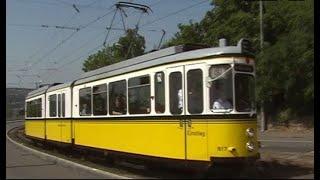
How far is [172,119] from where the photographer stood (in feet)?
46.8

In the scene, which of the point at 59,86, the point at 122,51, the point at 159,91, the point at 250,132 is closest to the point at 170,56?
the point at 159,91

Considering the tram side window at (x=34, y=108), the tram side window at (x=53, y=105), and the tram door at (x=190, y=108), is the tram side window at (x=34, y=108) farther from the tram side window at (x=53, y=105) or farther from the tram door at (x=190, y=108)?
the tram door at (x=190, y=108)

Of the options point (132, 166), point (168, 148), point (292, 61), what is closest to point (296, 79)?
point (292, 61)

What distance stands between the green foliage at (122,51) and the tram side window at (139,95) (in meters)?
18.3

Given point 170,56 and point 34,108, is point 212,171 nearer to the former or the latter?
point 170,56

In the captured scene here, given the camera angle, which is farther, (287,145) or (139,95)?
(287,145)

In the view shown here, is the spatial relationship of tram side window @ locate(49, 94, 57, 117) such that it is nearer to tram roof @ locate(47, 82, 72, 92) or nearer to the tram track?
tram roof @ locate(47, 82, 72, 92)

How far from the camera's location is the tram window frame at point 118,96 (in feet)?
54.4

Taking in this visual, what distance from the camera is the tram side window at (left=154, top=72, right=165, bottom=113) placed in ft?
48.1

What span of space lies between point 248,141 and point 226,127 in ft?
2.09

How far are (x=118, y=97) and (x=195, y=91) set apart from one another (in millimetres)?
3784

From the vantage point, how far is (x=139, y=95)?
15734 mm

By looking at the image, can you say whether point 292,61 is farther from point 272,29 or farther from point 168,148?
point 168,148

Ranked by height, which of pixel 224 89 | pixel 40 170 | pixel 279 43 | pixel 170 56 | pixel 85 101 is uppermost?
pixel 279 43
